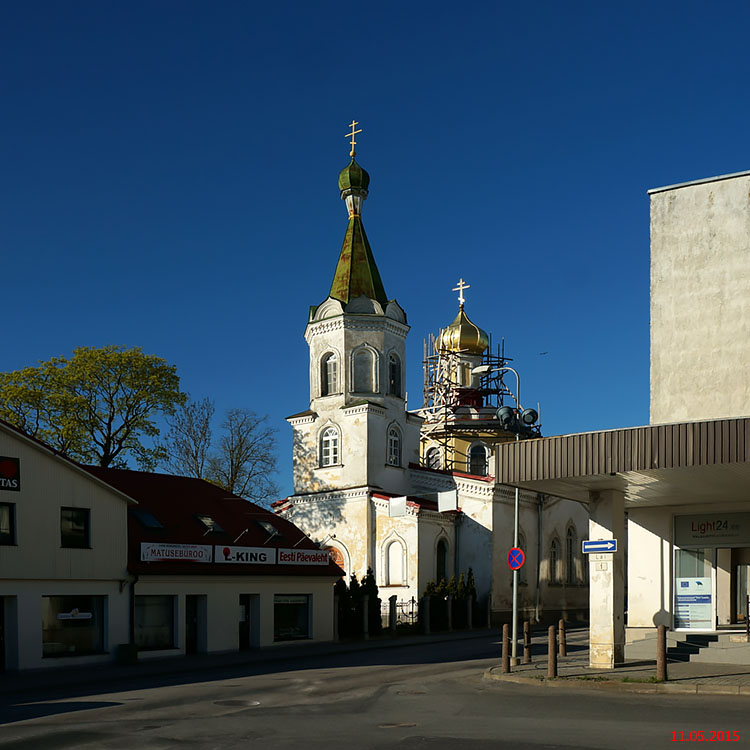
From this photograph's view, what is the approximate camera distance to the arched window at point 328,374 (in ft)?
161

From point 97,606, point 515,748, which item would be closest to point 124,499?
point 97,606

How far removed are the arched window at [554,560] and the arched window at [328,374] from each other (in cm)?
1407

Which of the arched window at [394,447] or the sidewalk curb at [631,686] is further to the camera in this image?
the arched window at [394,447]

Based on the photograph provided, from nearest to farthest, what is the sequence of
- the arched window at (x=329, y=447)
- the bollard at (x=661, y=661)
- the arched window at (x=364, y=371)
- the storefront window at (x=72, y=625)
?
the bollard at (x=661, y=661), the storefront window at (x=72, y=625), the arched window at (x=364, y=371), the arched window at (x=329, y=447)

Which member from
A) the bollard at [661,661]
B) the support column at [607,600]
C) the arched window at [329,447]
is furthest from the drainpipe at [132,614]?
the arched window at [329,447]

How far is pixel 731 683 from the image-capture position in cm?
1777

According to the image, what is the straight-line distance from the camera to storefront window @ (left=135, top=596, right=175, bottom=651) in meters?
29.8

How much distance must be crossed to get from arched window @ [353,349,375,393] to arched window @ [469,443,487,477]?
37.9 ft

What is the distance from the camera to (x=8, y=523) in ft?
87.1

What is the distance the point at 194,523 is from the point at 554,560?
25.0 metres

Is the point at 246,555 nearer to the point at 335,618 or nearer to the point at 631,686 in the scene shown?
the point at 335,618

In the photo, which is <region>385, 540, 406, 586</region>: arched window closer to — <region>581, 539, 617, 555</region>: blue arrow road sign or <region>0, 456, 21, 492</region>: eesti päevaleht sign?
<region>0, 456, 21, 492</region>: eesti päevaleht sign

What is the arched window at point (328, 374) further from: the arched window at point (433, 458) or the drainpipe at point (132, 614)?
the drainpipe at point (132, 614)

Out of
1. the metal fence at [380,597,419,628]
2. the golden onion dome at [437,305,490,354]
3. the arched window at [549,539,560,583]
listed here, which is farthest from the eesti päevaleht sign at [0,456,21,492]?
the golden onion dome at [437,305,490,354]
